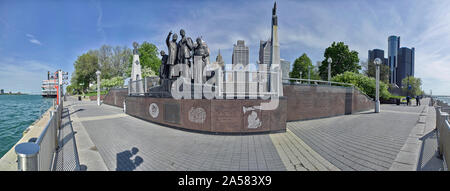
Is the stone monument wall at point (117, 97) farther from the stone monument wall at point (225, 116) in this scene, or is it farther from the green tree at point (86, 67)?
the green tree at point (86, 67)

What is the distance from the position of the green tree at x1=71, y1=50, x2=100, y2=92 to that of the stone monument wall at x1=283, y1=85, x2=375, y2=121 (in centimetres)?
5277

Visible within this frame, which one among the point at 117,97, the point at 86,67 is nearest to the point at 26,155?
the point at 117,97

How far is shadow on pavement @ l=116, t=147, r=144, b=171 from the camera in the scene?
11.3ft

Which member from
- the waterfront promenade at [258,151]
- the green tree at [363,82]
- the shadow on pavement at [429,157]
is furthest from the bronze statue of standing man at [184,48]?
the green tree at [363,82]

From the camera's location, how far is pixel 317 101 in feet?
30.7

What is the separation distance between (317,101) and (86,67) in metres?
55.2


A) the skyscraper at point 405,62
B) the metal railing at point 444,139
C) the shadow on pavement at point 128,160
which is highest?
the skyscraper at point 405,62

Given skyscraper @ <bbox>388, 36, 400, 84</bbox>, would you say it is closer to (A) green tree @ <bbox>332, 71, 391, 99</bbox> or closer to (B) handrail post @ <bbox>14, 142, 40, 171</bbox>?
(A) green tree @ <bbox>332, 71, 391, 99</bbox>

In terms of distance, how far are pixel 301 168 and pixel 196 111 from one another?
399cm

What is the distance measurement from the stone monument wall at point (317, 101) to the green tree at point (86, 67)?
52.8 m

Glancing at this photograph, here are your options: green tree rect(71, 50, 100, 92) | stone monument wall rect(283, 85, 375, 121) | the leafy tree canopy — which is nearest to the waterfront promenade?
stone monument wall rect(283, 85, 375, 121)

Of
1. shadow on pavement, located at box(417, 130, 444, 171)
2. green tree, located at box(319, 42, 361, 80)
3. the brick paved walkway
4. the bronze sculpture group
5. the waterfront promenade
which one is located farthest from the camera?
green tree, located at box(319, 42, 361, 80)

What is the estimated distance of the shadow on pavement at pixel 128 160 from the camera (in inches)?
135

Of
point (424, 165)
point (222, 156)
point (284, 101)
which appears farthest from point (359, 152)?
point (222, 156)
